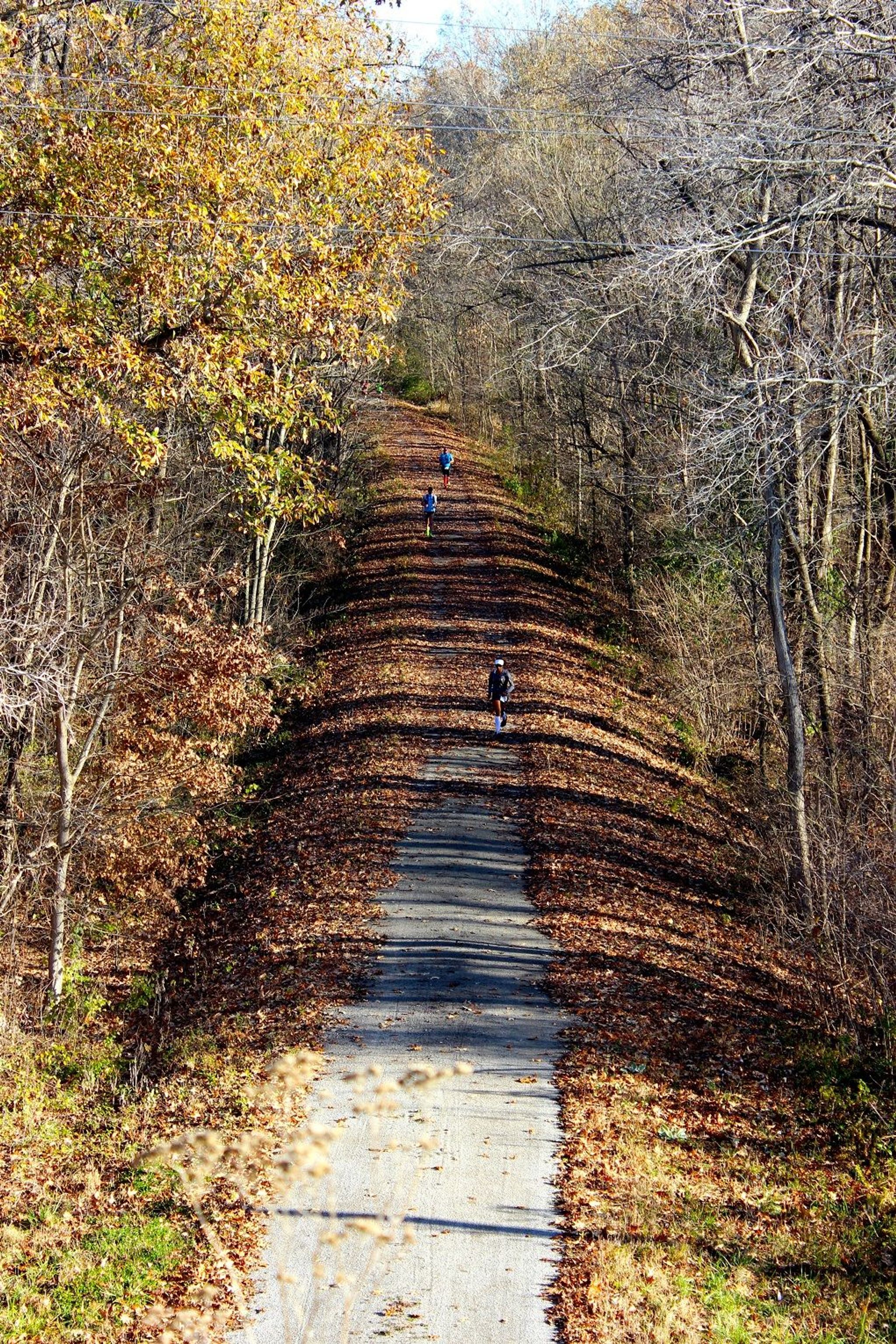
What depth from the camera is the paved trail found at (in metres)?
7.21

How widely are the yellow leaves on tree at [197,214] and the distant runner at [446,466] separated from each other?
27.6 m

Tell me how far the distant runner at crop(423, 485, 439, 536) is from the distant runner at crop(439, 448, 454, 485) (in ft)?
5.85

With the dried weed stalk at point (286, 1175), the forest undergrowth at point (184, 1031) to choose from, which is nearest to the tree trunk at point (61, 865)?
the forest undergrowth at point (184, 1031)

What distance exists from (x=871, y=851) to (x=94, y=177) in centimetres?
1202

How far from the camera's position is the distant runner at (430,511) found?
36656 mm

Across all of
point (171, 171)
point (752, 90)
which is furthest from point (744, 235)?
point (171, 171)

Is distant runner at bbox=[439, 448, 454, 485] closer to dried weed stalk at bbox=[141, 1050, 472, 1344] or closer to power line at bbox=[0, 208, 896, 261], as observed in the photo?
power line at bbox=[0, 208, 896, 261]

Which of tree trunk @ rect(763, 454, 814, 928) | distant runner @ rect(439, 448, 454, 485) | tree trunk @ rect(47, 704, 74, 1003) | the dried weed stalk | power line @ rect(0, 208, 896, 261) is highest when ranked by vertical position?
distant runner @ rect(439, 448, 454, 485)

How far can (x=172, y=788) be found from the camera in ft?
55.5

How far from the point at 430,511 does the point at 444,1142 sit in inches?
1133

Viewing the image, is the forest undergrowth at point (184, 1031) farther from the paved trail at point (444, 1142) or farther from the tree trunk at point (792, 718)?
the tree trunk at point (792, 718)

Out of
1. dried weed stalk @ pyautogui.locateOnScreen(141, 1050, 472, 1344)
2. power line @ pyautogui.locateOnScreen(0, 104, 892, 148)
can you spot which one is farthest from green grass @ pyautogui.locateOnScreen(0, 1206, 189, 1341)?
power line @ pyautogui.locateOnScreen(0, 104, 892, 148)

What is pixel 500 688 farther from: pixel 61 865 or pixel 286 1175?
pixel 286 1175

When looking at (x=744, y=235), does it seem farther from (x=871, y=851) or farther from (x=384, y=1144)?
(x=384, y=1144)
